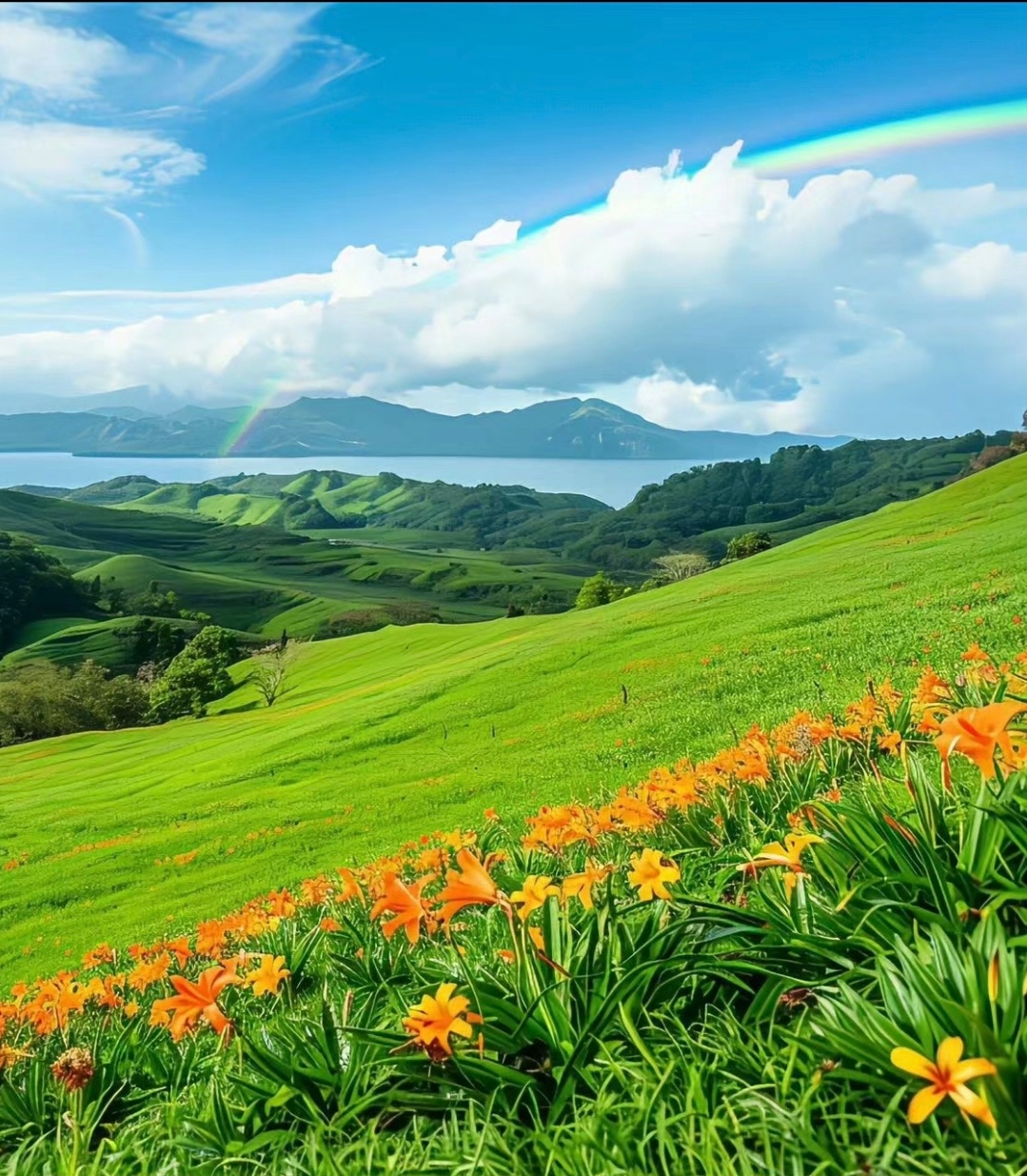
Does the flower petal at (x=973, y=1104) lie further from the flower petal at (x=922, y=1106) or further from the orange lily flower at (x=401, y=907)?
the orange lily flower at (x=401, y=907)

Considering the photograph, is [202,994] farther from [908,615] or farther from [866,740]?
[908,615]

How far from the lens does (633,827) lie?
394 centimetres

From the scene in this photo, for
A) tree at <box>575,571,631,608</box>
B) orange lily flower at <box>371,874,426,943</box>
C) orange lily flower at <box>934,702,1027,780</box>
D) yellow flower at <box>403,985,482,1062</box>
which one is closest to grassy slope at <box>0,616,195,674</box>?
tree at <box>575,571,631,608</box>

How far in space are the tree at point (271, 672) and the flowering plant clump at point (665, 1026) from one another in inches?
2201

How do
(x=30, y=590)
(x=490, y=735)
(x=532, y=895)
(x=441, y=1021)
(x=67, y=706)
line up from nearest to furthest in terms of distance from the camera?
(x=441, y=1021) < (x=532, y=895) < (x=490, y=735) < (x=67, y=706) < (x=30, y=590)

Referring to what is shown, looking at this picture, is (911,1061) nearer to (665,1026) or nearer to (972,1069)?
(972,1069)

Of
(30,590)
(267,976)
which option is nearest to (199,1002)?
(267,976)

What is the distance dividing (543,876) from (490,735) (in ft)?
63.1

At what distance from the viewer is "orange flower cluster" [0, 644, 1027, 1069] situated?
2.42 metres

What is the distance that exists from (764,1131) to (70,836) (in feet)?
84.4

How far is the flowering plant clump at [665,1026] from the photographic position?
5.94ft

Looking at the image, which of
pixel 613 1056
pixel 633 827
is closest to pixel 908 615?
pixel 633 827

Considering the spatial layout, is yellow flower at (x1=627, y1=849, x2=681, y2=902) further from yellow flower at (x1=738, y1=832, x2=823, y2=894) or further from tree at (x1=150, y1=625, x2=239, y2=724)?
tree at (x1=150, y1=625, x2=239, y2=724)

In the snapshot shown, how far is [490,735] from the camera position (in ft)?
71.7
